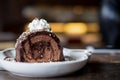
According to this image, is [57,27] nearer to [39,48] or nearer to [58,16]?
[58,16]

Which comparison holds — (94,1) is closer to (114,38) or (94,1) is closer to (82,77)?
(114,38)

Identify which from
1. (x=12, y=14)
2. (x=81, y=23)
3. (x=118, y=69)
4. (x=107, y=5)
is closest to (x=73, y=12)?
(x=81, y=23)

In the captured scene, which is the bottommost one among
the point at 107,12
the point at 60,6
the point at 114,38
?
the point at 114,38

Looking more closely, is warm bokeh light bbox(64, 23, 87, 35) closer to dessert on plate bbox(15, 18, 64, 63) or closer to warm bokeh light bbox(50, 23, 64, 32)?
warm bokeh light bbox(50, 23, 64, 32)

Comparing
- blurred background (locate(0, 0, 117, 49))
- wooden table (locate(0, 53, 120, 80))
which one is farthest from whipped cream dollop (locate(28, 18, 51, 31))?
blurred background (locate(0, 0, 117, 49))

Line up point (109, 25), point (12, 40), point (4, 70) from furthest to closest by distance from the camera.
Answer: point (12, 40) < point (109, 25) < point (4, 70)

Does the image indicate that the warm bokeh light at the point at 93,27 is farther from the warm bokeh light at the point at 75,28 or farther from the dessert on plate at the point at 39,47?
the dessert on plate at the point at 39,47
